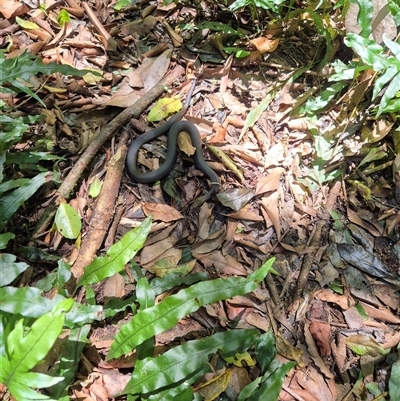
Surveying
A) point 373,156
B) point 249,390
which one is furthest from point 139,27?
point 249,390

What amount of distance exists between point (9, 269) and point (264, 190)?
6.27 feet

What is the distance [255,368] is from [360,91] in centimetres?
234

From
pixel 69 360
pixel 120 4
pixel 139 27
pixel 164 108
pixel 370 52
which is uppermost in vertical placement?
pixel 370 52

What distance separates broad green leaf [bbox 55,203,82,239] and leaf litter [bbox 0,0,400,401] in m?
0.08

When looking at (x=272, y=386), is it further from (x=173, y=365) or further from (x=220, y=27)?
(x=220, y=27)

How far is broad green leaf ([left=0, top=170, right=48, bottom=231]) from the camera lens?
8.85ft

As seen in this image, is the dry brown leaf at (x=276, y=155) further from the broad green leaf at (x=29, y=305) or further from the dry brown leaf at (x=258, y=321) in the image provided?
the broad green leaf at (x=29, y=305)

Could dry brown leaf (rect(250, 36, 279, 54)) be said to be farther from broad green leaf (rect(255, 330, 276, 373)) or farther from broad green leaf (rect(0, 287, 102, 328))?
→ broad green leaf (rect(0, 287, 102, 328))

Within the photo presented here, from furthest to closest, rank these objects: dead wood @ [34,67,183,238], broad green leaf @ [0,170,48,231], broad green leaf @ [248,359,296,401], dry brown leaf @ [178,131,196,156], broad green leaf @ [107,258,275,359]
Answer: dry brown leaf @ [178,131,196,156], dead wood @ [34,67,183,238], broad green leaf @ [0,170,48,231], broad green leaf @ [248,359,296,401], broad green leaf @ [107,258,275,359]

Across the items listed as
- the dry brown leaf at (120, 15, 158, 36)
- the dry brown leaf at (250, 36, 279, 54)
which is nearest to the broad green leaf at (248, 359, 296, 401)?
the dry brown leaf at (250, 36, 279, 54)

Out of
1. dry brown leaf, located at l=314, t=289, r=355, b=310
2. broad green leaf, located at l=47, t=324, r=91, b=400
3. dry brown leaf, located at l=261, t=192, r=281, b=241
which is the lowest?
broad green leaf, located at l=47, t=324, r=91, b=400

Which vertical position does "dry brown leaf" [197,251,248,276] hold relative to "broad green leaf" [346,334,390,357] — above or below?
below

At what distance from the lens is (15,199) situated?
2.74 metres

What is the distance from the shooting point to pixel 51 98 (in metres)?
3.60
